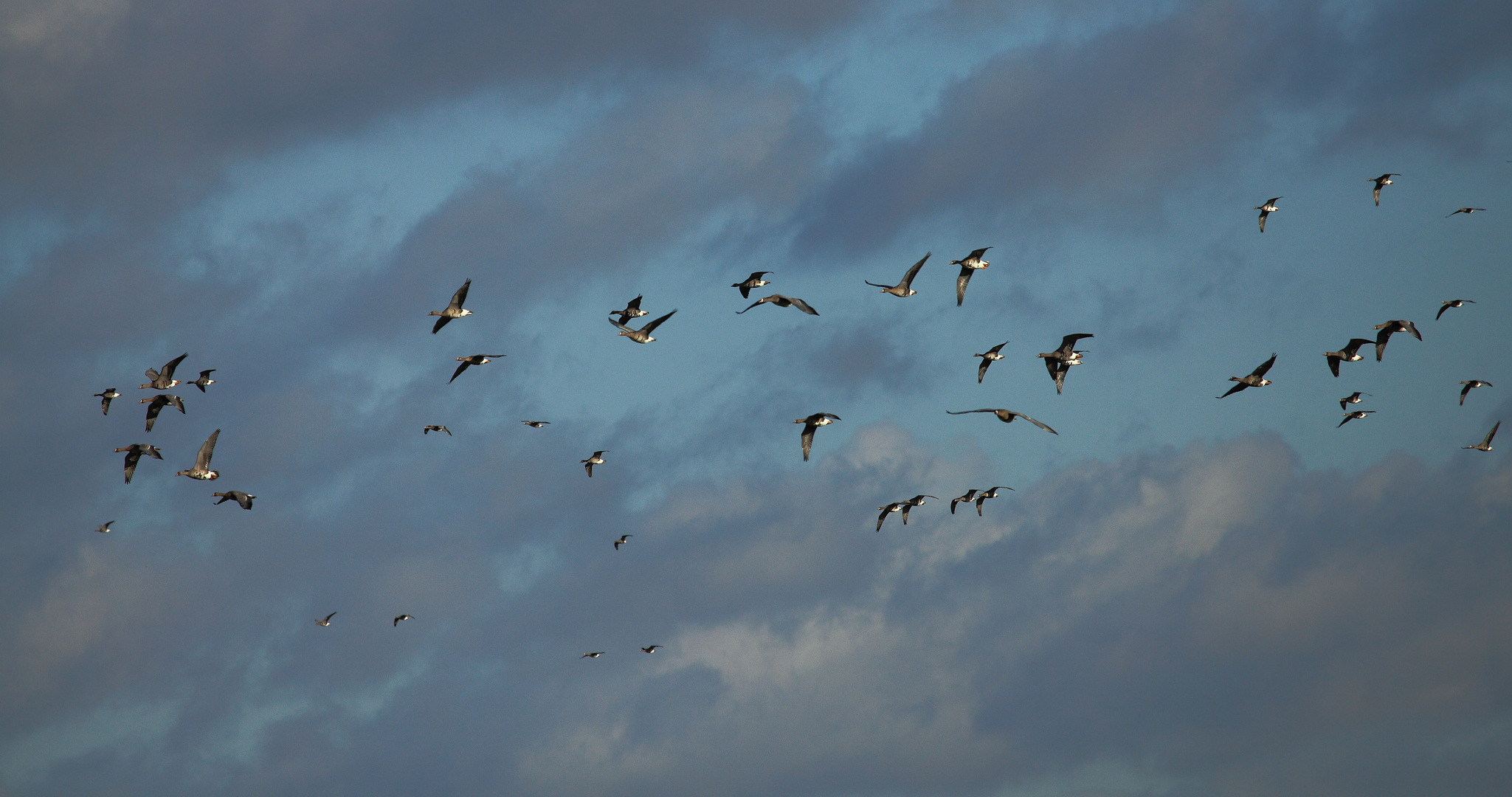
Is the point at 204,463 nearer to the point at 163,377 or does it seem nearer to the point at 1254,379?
the point at 163,377

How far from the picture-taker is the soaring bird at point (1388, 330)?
70375mm

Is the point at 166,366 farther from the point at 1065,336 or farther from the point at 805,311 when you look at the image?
the point at 1065,336

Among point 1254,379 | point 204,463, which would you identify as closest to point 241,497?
point 204,463

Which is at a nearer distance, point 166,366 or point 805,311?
point 805,311

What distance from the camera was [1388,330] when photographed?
71750 mm

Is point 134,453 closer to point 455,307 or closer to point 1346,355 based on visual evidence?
point 455,307

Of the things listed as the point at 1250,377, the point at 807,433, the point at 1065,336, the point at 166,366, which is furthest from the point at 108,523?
the point at 1250,377

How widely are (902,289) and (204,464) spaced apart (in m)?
31.9

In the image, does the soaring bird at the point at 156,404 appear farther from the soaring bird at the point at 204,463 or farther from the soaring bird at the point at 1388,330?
the soaring bird at the point at 1388,330

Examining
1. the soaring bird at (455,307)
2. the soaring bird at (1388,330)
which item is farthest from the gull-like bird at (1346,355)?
the soaring bird at (455,307)

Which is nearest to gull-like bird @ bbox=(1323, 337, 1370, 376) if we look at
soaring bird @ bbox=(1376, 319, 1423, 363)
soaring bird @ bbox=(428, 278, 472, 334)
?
soaring bird @ bbox=(1376, 319, 1423, 363)

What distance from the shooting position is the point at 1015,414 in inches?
2744

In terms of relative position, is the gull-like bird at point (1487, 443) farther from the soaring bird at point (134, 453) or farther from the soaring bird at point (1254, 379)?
the soaring bird at point (134, 453)

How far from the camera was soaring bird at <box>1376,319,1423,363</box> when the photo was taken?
70375 millimetres
